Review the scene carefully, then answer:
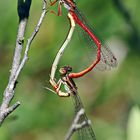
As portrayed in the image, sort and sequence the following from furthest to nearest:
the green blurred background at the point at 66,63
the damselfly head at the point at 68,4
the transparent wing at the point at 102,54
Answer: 1. the green blurred background at the point at 66,63
2. the transparent wing at the point at 102,54
3. the damselfly head at the point at 68,4

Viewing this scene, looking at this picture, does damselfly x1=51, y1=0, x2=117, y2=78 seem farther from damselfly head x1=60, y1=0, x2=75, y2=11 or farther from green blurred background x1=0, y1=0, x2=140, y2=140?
green blurred background x1=0, y1=0, x2=140, y2=140

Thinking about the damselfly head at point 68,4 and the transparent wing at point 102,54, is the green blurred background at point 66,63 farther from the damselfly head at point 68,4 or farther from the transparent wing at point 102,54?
the damselfly head at point 68,4

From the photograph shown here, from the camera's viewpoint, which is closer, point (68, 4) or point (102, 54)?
point (68, 4)

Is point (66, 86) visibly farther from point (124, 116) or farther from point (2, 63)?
point (124, 116)

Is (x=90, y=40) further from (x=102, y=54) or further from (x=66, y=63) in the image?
(x=66, y=63)

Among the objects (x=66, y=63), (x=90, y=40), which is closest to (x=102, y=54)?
(x=90, y=40)

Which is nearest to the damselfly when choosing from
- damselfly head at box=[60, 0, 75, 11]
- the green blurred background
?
damselfly head at box=[60, 0, 75, 11]

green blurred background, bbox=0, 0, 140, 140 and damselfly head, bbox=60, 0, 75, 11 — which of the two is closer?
damselfly head, bbox=60, 0, 75, 11

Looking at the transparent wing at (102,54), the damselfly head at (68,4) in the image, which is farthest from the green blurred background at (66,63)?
the damselfly head at (68,4)
